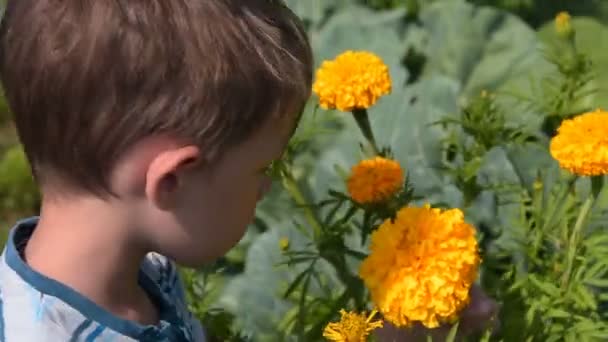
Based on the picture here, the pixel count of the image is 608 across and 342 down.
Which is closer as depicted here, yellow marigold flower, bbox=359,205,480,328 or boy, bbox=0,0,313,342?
Result: boy, bbox=0,0,313,342

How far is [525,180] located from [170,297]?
1040mm

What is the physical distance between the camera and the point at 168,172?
1.29 meters

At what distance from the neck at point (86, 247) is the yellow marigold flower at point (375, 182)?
43 cm

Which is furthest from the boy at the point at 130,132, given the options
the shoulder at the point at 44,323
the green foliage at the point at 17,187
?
the green foliage at the point at 17,187

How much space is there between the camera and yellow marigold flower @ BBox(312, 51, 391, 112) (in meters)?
1.88

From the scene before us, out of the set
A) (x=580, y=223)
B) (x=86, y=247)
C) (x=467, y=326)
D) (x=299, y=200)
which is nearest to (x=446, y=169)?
(x=299, y=200)

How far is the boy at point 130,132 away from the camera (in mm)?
1254

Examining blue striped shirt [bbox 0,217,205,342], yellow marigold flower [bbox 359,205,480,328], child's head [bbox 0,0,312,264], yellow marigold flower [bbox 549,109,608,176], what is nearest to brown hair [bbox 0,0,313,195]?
child's head [bbox 0,0,312,264]

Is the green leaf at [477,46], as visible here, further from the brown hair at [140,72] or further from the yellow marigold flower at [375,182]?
the brown hair at [140,72]

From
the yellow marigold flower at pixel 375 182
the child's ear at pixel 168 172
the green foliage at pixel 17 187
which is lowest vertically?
the green foliage at pixel 17 187

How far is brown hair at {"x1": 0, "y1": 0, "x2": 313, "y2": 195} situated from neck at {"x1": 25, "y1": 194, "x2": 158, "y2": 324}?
44 millimetres

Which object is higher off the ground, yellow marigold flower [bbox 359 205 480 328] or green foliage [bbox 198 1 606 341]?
yellow marigold flower [bbox 359 205 480 328]

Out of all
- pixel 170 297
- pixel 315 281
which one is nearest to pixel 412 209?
pixel 170 297

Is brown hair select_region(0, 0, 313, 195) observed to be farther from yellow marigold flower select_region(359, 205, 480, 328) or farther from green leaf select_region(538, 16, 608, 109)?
green leaf select_region(538, 16, 608, 109)
